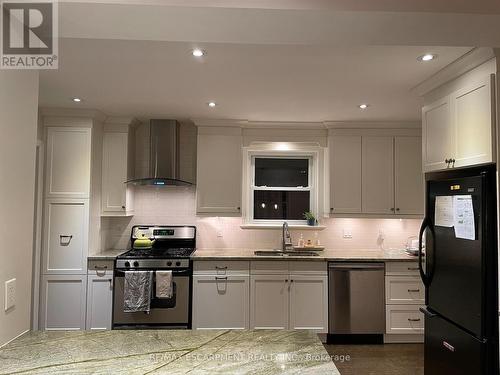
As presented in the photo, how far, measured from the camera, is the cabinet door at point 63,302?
3.49 meters

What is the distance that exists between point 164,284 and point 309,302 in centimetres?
154

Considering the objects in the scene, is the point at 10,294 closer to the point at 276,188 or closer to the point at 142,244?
the point at 142,244

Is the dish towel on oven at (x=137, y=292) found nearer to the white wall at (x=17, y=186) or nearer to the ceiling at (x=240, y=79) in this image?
the ceiling at (x=240, y=79)

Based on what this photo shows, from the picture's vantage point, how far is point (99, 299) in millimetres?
3504

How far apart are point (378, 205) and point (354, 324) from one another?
1.36 meters

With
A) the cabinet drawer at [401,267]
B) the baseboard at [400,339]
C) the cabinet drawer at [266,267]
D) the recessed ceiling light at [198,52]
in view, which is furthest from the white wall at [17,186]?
the baseboard at [400,339]

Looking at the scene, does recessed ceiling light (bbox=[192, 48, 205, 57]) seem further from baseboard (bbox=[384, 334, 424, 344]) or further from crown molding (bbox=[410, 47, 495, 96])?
baseboard (bbox=[384, 334, 424, 344])

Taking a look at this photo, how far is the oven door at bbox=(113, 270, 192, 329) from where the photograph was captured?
348 cm

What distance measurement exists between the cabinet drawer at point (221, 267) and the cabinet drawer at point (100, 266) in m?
0.88

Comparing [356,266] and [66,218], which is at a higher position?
[66,218]

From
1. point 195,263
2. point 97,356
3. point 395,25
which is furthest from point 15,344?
point 195,263

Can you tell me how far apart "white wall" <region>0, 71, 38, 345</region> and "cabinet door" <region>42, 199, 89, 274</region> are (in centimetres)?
212

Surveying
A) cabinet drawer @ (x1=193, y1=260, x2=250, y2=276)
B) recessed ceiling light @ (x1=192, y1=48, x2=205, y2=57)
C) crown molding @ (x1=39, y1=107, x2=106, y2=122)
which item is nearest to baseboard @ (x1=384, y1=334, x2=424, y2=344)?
cabinet drawer @ (x1=193, y1=260, x2=250, y2=276)

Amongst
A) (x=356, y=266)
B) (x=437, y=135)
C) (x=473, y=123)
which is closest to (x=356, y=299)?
(x=356, y=266)
